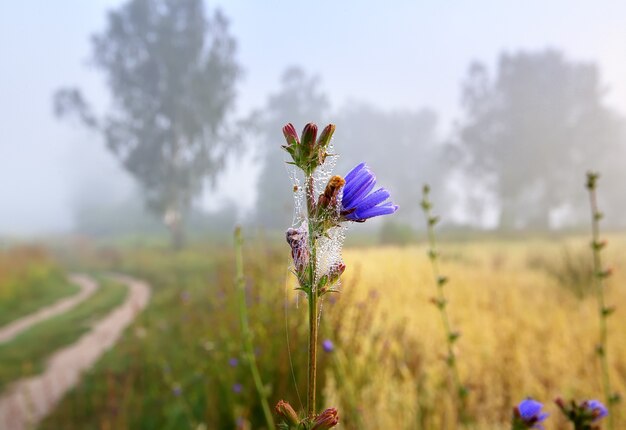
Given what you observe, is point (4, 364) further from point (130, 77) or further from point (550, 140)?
point (550, 140)

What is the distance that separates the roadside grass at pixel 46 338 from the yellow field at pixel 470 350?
3493 mm

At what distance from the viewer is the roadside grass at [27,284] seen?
34.2 feet

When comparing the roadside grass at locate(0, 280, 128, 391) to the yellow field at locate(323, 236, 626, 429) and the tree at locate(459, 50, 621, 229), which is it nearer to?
the yellow field at locate(323, 236, 626, 429)

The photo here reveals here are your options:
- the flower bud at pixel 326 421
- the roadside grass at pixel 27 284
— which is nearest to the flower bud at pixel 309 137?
the flower bud at pixel 326 421

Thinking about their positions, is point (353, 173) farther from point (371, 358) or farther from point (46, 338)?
point (46, 338)

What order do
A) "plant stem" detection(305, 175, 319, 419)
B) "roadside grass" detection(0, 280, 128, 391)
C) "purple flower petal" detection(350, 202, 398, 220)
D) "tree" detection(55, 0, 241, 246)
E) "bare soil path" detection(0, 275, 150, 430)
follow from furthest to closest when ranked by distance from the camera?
"tree" detection(55, 0, 241, 246), "roadside grass" detection(0, 280, 128, 391), "bare soil path" detection(0, 275, 150, 430), "purple flower petal" detection(350, 202, 398, 220), "plant stem" detection(305, 175, 319, 419)

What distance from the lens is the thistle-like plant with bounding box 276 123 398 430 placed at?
0.63 meters

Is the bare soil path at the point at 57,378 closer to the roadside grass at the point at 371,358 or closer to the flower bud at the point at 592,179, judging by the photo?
the roadside grass at the point at 371,358

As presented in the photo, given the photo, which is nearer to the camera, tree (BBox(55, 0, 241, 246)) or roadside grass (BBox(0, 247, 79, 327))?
roadside grass (BBox(0, 247, 79, 327))

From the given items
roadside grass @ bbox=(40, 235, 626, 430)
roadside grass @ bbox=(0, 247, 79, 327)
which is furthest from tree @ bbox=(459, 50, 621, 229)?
roadside grass @ bbox=(0, 247, 79, 327)

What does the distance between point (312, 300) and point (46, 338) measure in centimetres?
869

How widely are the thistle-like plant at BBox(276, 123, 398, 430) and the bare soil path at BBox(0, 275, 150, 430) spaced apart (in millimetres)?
3648

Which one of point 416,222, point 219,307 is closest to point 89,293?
point 219,307

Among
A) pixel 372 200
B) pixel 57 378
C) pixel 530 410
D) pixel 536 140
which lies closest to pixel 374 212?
pixel 372 200
